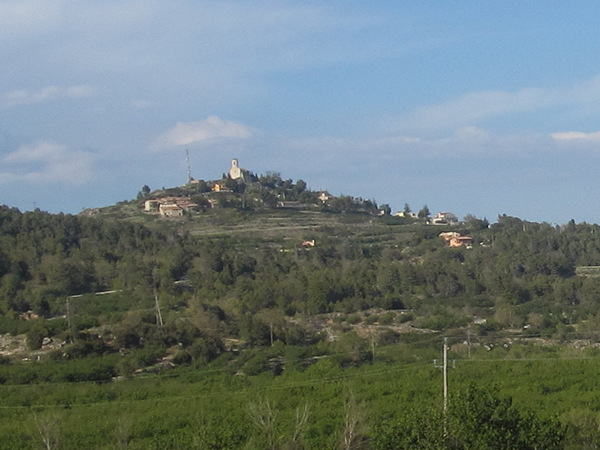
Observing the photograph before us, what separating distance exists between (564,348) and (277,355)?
413 inches

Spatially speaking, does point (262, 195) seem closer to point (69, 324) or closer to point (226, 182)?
point (226, 182)

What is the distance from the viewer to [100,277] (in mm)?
41188

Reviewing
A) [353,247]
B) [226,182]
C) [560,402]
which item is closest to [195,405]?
[560,402]

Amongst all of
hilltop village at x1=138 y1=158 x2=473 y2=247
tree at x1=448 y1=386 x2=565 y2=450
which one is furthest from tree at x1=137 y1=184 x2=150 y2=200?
tree at x1=448 y1=386 x2=565 y2=450

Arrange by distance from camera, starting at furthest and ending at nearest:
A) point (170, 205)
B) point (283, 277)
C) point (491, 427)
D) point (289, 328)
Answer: point (170, 205) < point (283, 277) < point (289, 328) < point (491, 427)

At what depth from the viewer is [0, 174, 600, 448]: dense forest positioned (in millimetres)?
18062

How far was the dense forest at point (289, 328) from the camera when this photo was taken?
711 inches

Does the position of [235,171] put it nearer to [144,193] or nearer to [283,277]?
[144,193]

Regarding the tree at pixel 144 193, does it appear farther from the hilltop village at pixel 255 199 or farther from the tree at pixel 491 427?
the tree at pixel 491 427

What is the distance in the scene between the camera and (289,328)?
108 feet

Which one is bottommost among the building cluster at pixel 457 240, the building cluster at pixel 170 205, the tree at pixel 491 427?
the tree at pixel 491 427

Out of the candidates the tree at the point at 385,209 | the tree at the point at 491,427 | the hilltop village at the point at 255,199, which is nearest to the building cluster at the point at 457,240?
the hilltop village at the point at 255,199

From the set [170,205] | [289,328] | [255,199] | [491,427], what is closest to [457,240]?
[255,199]

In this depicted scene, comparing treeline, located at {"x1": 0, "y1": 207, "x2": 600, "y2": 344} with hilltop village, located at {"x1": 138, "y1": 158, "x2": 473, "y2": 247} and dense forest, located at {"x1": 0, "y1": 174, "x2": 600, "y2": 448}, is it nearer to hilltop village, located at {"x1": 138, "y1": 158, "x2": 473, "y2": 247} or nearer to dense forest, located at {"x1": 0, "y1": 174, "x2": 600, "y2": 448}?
dense forest, located at {"x1": 0, "y1": 174, "x2": 600, "y2": 448}
